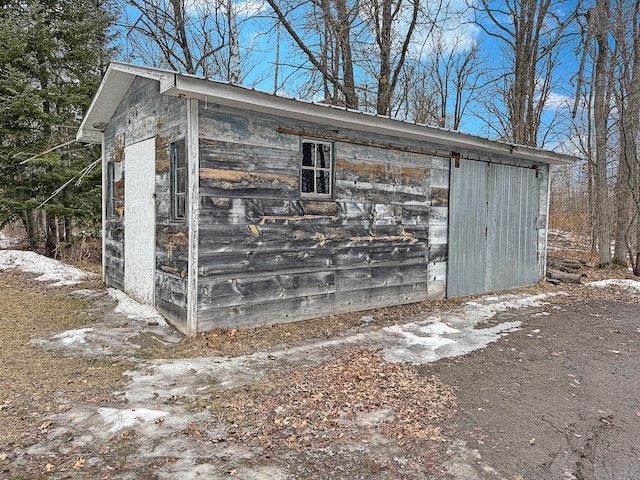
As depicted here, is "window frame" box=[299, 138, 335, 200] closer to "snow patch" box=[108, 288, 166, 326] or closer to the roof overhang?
the roof overhang

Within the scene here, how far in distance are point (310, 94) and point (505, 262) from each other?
7.19m

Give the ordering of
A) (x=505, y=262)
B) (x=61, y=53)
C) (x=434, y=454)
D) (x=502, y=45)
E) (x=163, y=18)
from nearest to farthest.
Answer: (x=434, y=454)
(x=505, y=262)
(x=61, y=53)
(x=163, y=18)
(x=502, y=45)

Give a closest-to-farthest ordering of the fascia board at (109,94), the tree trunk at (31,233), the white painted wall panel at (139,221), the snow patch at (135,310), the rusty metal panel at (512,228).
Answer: the fascia board at (109,94) → the snow patch at (135,310) → the white painted wall panel at (139,221) → the rusty metal panel at (512,228) → the tree trunk at (31,233)

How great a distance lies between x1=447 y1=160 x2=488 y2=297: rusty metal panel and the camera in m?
7.60

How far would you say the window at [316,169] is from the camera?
575 centimetres

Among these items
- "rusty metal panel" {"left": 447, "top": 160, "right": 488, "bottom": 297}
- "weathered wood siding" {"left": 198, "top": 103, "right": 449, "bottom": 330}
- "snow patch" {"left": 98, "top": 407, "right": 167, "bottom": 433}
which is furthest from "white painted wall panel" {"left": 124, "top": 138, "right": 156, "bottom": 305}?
"rusty metal panel" {"left": 447, "top": 160, "right": 488, "bottom": 297}

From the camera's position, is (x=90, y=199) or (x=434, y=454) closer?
(x=434, y=454)

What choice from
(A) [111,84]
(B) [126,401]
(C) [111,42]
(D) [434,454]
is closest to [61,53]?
(C) [111,42]

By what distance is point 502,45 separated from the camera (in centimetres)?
1464

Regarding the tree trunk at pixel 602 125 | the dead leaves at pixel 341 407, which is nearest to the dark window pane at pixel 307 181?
the dead leaves at pixel 341 407

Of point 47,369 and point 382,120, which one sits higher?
point 382,120

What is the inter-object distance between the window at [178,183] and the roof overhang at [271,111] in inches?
31.3

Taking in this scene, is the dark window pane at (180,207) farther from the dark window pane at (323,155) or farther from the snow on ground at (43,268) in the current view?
the snow on ground at (43,268)

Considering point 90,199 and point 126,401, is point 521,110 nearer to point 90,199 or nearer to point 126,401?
point 90,199
